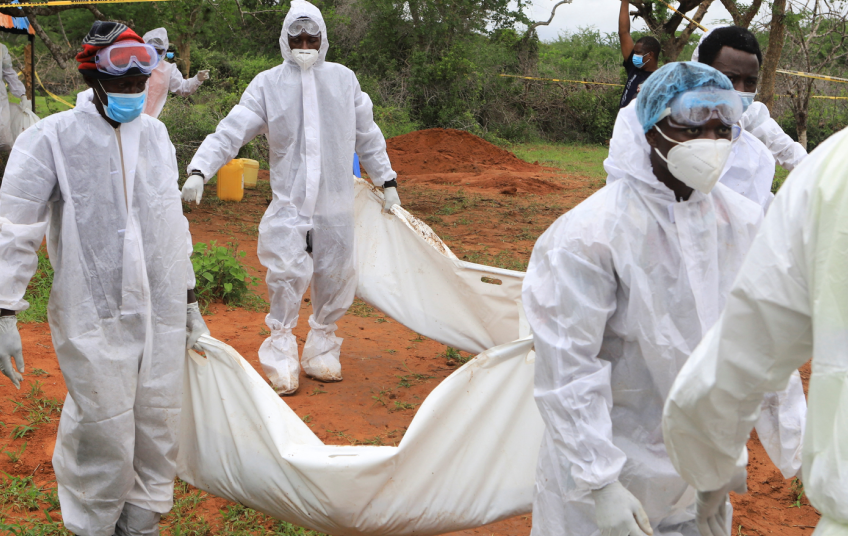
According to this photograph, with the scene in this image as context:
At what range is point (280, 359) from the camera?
429 cm

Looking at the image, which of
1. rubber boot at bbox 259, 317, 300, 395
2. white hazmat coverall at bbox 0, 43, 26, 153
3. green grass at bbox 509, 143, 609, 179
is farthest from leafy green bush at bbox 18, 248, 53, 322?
green grass at bbox 509, 143, 609, 179

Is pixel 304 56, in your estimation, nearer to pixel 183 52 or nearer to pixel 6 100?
pixel 6 100

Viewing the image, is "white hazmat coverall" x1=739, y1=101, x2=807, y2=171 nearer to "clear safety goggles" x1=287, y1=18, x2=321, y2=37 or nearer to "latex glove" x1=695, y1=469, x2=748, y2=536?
"clear safety goggles" x1=287, y1=18, x2=321, y2=37

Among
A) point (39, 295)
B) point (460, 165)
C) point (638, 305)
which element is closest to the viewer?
point (638, 305)

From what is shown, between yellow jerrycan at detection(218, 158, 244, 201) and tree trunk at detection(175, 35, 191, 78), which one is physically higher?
tree trunk at detection(175, 35, 191, 78)

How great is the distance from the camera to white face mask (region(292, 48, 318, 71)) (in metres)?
4.13

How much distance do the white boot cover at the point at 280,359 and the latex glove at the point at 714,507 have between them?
9.27 ft

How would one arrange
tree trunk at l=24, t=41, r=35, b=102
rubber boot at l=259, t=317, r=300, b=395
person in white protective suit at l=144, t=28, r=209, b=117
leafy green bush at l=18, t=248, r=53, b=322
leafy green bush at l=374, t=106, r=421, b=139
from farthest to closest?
1. leafy green bush at l=374, t=106, r=421, b=139
2. tree trunk at l=24, t=41, r=35, b=102
3. person in white protective suit at l=144, t=28, r=209, b=117
4. leafy green bush at l=18, t=248, r=53, b=322
5. rubber boot at l=259, t=317, r=300, b=395

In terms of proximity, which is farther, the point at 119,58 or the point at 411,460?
the point at 119,58

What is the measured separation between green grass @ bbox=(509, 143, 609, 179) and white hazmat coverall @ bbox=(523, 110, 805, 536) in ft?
38.6

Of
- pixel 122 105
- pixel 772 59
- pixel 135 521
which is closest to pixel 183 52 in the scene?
pixel 772 59

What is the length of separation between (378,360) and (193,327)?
2.33 meters

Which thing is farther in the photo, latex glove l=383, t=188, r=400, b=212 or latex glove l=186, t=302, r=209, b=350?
latex glove l=383, t=188, r=400, b=212

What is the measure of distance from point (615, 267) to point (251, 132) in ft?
9.42
